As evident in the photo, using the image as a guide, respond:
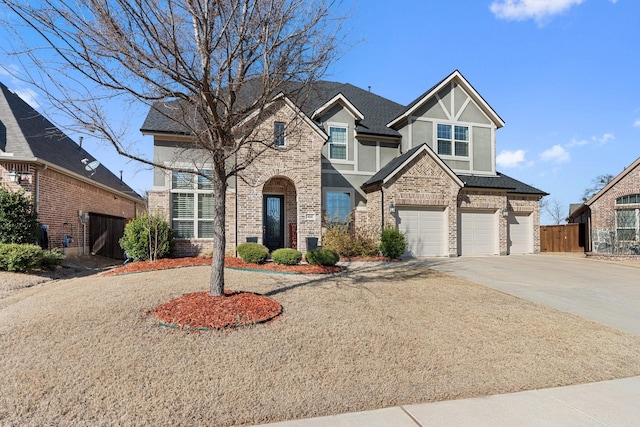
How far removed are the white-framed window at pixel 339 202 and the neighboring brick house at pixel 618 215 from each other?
1490 cm

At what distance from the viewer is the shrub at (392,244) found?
43.1 ft

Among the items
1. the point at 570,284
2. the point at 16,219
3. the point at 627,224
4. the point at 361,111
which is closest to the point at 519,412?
the point at 570,284

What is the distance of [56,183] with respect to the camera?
43.8ft

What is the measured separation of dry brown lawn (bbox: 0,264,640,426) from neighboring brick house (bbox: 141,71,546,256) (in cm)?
640

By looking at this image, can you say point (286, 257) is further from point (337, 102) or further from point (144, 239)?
point (337, 102)

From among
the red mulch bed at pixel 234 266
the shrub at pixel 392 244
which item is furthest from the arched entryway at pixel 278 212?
the red mulch bed at pixel 234 266

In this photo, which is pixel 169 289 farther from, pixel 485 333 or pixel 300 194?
pixel 300 194

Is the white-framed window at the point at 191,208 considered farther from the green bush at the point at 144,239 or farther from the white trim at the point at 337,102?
the white trim at the point at 337,102

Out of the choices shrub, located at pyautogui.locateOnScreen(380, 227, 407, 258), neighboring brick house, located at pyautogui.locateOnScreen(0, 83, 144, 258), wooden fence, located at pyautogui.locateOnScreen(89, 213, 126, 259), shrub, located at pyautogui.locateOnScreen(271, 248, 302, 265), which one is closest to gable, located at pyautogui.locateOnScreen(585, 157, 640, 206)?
shrub, located at pyautogui.locateOnScreen(380, 227, 407, 258)

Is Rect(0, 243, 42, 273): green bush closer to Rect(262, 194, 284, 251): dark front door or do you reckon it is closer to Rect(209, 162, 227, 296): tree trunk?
Rect(209, 162, 227, 296): tree trunk

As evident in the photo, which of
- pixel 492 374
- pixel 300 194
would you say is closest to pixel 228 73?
pixel 492 374

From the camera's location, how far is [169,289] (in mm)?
6898

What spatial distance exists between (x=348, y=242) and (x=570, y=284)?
22.8ft

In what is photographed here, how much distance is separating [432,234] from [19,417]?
14.5m
